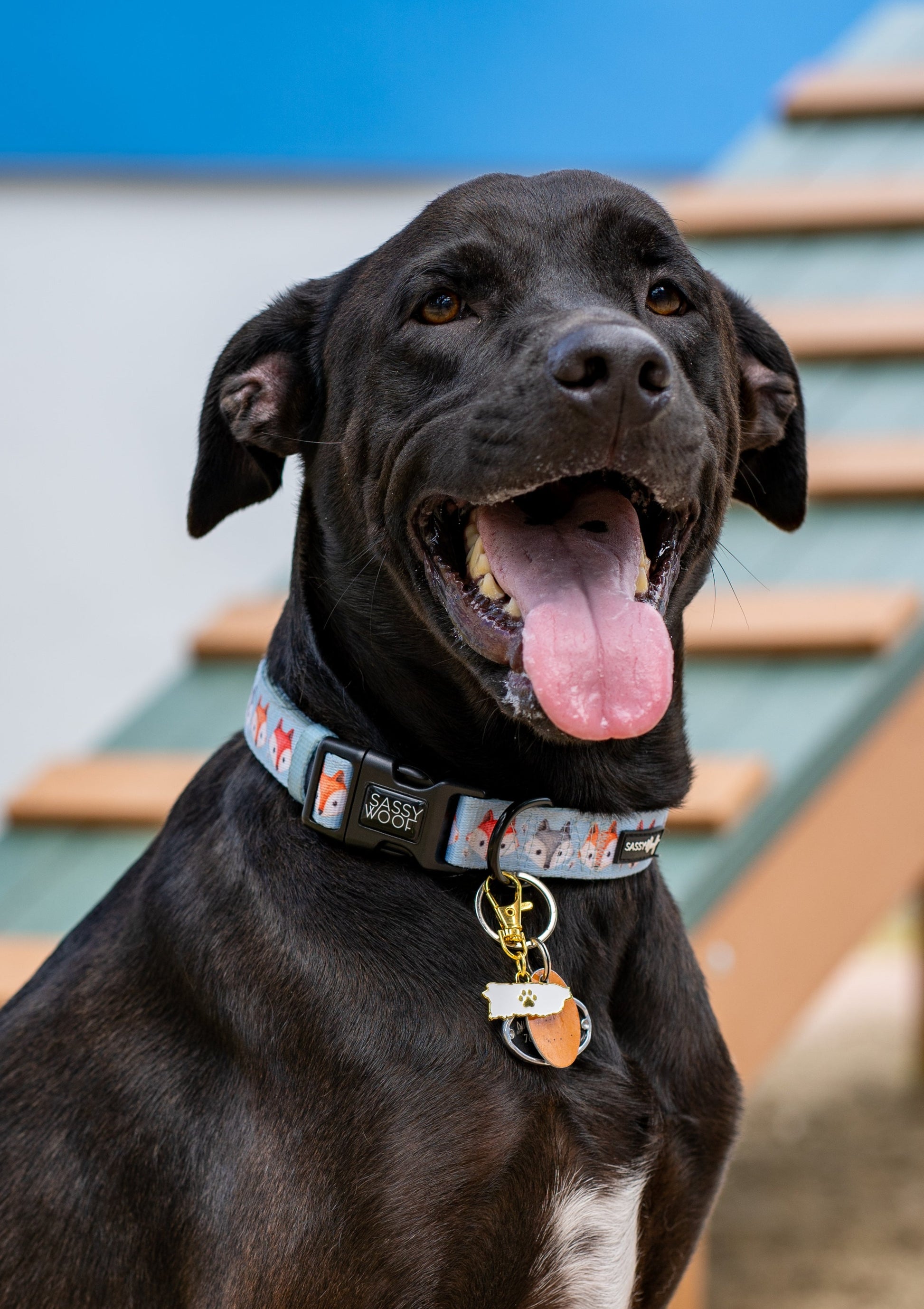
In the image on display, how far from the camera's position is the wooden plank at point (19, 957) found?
2.47 metres

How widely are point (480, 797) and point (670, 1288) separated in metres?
0.60

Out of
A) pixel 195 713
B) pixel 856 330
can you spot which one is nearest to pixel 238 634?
pixel 195 713

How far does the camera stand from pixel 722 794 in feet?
8.21

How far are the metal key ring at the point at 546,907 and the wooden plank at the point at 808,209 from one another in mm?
2769

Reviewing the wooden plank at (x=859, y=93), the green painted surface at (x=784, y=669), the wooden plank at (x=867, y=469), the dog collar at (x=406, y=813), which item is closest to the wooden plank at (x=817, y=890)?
the green painted surface at (x=784, y=669)

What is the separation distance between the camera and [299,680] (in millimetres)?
1692

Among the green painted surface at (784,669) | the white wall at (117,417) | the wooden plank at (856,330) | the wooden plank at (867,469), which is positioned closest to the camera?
the green painted surface at (784,669)

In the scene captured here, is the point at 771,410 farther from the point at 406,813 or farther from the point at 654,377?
the point at 406,813

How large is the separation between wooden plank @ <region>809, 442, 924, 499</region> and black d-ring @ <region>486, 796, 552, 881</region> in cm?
185

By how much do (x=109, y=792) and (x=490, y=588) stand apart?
1.58 metres

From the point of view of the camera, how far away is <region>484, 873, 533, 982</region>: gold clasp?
1.54 m

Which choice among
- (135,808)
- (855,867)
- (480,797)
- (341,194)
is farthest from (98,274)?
(480,797)

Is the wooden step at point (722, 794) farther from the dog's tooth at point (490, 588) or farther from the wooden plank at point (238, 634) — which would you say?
the wooden plank at point (238, 634)

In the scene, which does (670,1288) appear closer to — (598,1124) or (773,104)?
(598,1124)
